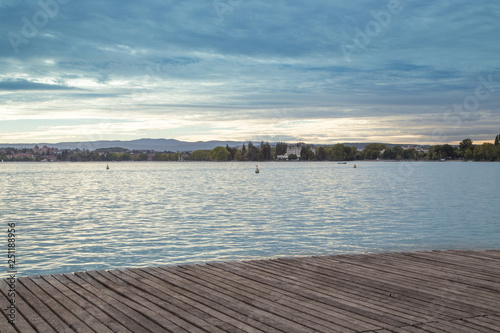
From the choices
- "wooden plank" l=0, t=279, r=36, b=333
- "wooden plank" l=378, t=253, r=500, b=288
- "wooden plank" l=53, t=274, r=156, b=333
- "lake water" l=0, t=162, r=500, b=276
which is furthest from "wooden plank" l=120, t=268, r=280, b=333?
"lake water" l=0, t=162, r=500, b=276

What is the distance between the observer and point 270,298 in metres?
6.66

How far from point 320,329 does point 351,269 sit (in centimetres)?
328

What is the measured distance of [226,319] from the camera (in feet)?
18.9

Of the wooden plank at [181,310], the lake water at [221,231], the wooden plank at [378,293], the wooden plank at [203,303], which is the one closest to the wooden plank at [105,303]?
the wooden plank at [181,310]

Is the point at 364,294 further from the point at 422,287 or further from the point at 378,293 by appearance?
the point at 422,287

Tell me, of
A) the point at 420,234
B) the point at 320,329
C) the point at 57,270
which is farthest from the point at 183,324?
the point at 420,234

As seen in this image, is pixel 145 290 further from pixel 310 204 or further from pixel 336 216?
pixel 310 204

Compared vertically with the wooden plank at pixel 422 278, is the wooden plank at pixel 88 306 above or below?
below

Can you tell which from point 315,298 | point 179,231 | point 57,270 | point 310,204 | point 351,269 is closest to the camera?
point 315,298

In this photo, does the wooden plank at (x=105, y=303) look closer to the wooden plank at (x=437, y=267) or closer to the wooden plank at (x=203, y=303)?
the wooden plank at (x=203, y=303)

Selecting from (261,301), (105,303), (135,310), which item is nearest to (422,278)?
(261,301)

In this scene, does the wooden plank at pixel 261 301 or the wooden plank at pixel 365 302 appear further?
the wooden plank at pixel 365 302

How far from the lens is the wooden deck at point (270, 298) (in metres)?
5.58

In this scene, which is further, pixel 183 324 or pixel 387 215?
pixel 387 215
